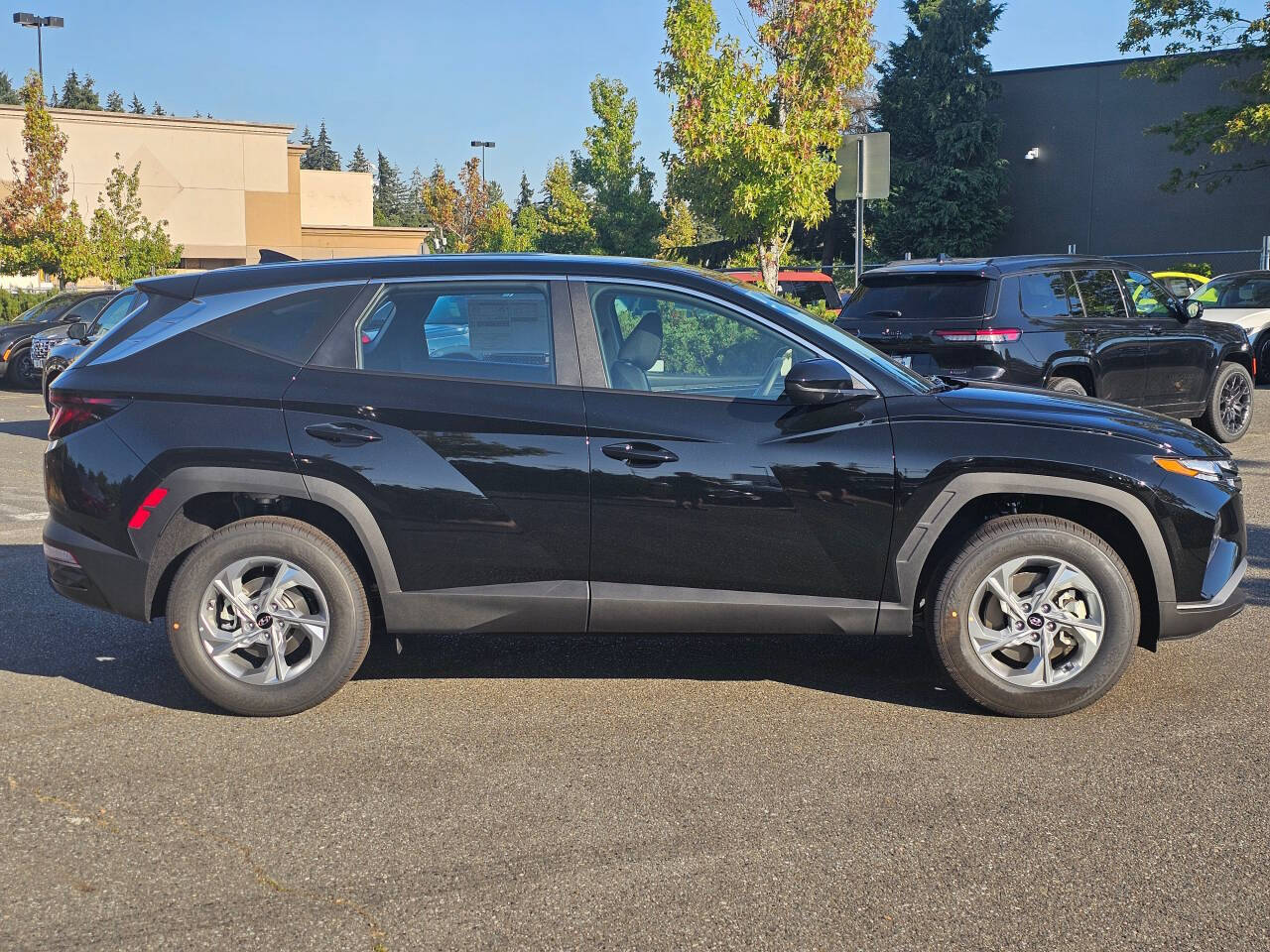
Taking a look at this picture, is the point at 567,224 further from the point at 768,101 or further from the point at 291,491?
the point at 291,491

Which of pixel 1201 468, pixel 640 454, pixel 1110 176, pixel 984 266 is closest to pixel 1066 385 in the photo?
pixel 984 266

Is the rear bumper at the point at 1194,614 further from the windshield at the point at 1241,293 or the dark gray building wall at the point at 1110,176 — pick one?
the dark gray building wall at the point at 1110,176

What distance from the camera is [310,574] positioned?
4809mm

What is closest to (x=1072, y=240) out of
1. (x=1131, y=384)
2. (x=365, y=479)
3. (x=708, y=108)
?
(x=708, y=108)

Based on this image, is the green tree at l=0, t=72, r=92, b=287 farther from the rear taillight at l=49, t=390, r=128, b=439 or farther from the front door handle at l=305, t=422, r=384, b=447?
the front door handle at l=305, t=422, r=384, b=447

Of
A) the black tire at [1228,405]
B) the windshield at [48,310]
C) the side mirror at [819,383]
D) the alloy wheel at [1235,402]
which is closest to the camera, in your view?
the side mirror at [819,383]

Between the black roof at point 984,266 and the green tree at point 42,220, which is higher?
the green tree at point 42,220

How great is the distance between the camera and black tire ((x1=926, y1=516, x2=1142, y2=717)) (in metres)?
4.74

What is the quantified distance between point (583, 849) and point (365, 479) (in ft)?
5.81

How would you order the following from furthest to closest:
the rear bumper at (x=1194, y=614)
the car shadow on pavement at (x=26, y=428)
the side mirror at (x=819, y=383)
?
the car shadow on pavement at (x=26, y=428) < the rear bumper at (x=1194, y=614) < the side mirror at (x=819, y=383)

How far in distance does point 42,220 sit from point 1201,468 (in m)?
34.8

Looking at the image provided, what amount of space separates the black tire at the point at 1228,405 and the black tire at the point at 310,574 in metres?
9.85

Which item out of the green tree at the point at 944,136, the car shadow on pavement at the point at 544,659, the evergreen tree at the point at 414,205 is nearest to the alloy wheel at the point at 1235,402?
the car shadow on pavement at the point at 544,659

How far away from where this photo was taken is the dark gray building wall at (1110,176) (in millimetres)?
38219
